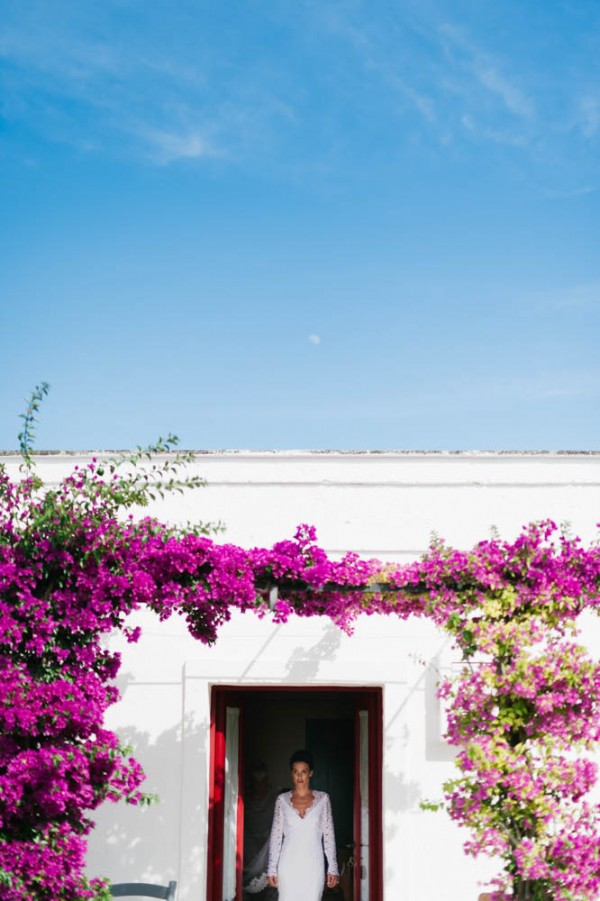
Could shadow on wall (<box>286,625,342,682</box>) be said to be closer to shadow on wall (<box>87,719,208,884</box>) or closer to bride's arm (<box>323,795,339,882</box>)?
shadow on wall (<box>87,719,208,884</box>)

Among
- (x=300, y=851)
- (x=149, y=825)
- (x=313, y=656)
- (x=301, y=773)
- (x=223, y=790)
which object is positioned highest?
(x=313, y=656)

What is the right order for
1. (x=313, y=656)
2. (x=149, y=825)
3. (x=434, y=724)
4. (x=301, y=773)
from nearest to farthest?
1. (x=149, y=825)
2. (x=434, y=724)
3. (x=313, y=656)
4. (x=301, y=773)

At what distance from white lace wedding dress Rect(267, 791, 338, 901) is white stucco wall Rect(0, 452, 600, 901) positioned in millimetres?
589

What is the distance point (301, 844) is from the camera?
23.6 feet

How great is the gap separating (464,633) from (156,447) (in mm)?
2099

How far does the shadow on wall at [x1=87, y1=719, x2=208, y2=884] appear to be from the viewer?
269 inches

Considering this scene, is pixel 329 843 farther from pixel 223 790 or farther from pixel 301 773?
pixel 223 790

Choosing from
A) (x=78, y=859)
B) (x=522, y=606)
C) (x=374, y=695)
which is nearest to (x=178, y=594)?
(x=78, y=859)

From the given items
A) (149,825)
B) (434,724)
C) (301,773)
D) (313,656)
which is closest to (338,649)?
(313,656)

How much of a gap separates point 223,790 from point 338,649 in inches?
56.8

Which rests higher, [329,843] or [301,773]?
[301,773]

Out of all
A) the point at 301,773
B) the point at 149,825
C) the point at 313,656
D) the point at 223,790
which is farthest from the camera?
the point at 223,790

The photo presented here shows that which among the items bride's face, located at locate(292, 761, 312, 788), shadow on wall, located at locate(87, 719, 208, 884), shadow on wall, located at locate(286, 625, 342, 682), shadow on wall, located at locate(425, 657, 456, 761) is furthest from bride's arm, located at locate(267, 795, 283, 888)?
shadow on wall, located at locate(425, 657, 456, 761)

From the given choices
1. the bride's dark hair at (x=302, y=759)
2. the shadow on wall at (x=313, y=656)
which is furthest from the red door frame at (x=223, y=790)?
the bride's dark hair at (x=302, y=759)
